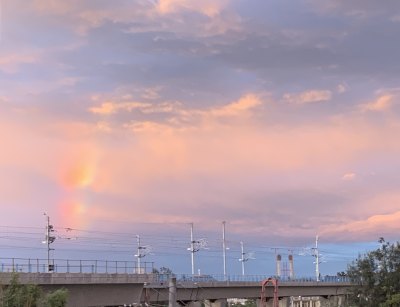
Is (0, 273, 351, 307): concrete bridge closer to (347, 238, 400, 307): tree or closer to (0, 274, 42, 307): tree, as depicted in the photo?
(0, 274, 42, 307): tree

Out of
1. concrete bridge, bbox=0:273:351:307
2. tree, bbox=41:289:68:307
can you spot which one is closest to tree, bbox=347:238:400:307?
concrete bridge, bbox=0:273:351:307

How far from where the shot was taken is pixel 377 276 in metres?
67.5

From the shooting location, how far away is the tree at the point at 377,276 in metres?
66.2

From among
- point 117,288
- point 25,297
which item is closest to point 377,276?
point 117,288

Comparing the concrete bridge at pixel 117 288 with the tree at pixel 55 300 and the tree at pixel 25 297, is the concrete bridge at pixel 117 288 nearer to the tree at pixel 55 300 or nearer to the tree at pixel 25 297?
the tree at pixel 25 297

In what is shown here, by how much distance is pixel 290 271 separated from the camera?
19400 cm

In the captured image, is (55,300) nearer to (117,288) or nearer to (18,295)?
(18,295)

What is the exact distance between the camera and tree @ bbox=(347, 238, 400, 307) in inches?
2608

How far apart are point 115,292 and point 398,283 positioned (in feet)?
100

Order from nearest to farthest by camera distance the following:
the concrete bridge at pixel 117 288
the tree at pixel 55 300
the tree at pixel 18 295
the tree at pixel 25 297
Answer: the tree at pixel 18 295
the tree at pixel 25 297
the tree at pixel 55 300
the concrete bridge at pixel 117 288

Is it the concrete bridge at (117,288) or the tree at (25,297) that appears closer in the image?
the tree at (25,297)

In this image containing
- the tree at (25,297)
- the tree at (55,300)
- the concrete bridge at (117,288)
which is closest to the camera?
the tree at (25,297)

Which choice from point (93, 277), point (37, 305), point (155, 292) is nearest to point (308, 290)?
point (155, 292)

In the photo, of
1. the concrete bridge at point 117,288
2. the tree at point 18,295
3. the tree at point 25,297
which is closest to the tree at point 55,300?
the tree at point 25,297
